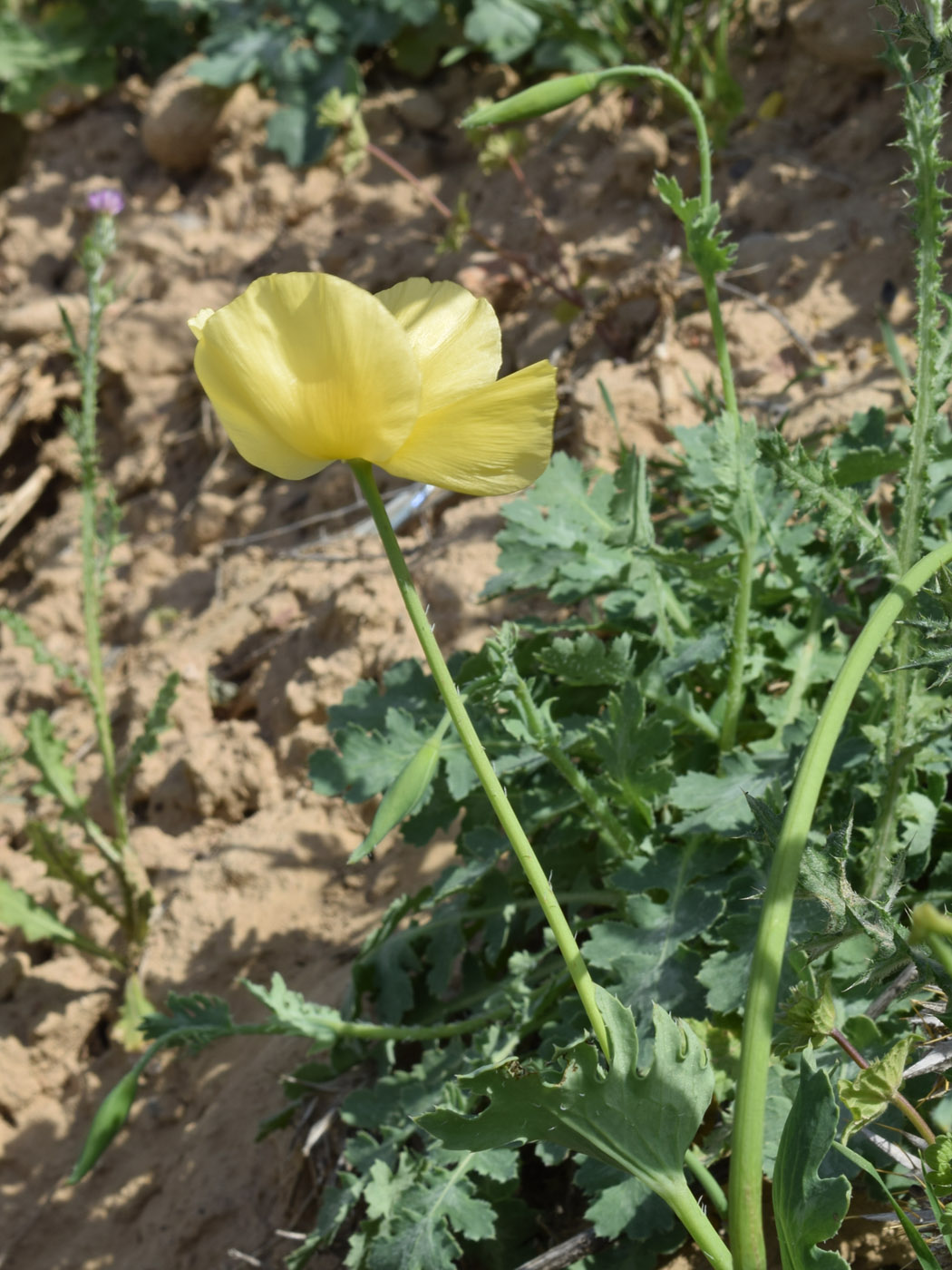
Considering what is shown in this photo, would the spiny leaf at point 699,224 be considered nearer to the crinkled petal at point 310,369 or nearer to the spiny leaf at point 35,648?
the crinkled petal at point 310,369

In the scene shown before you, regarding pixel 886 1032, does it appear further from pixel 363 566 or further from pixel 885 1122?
pixel 363 566

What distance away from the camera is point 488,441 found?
0.96m

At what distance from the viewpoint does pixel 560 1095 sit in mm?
968

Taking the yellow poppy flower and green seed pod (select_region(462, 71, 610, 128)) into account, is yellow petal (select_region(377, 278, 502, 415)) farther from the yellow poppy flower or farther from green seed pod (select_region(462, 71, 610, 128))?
green seed pod (select_region(462, 71, 610, 128))

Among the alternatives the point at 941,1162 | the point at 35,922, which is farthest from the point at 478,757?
the point at 35,922

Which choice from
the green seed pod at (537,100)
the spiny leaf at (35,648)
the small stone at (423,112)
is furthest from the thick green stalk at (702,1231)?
the small stone at (423,112)

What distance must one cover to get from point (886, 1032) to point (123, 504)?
358cm

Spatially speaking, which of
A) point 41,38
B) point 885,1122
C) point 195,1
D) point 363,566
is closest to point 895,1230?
point 885,1122

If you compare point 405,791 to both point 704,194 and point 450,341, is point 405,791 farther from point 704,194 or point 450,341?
point 704,194

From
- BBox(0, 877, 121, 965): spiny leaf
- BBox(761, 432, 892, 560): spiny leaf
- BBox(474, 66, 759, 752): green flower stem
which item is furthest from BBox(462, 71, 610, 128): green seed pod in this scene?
BBox(0, 877, 121, 965): spiny leaf

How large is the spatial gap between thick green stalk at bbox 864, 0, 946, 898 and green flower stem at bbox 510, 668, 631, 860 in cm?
36

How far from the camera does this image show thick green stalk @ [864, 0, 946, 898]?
53.3 inches

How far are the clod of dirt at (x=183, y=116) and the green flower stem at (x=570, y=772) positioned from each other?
3.93 m

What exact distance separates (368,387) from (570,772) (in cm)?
71
